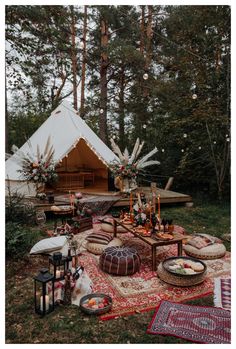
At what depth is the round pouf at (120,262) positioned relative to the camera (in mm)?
3406

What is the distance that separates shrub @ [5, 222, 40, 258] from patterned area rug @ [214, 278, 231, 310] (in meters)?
2.52

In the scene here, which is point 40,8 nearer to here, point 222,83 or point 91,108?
point 222,83

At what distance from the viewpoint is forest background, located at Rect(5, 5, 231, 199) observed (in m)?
5.26

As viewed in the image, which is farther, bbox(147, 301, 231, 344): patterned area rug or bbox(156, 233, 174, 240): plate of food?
bbox(156, 233, 174, 240): plate of food

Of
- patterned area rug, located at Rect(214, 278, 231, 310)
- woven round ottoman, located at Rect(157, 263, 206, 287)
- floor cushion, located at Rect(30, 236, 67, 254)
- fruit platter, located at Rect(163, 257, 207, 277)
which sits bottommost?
patterned area rug, located at Rect(214, 278, 231, 310)

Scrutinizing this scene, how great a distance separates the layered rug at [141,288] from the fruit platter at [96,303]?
0.07 metres

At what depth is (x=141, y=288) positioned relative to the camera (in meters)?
3.13

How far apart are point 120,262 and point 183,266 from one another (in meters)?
0.77

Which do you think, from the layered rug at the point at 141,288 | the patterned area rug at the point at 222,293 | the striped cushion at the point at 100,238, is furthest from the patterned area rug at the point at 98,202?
the patterned area rug at the point at 222,293

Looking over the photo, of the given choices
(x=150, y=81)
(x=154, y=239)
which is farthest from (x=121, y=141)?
(x=154, y=239)

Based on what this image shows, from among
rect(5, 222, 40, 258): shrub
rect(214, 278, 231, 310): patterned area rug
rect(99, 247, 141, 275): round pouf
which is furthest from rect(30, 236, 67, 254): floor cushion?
rect(214, 278, 231, 310): patterned area rug

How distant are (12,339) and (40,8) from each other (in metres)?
4.78

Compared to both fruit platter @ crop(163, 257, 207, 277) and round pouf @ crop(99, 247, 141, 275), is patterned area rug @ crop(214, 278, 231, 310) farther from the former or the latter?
round pouf @ crop(99, 247, 141, 275)

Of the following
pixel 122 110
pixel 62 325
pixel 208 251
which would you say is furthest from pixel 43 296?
pixel 122 110
